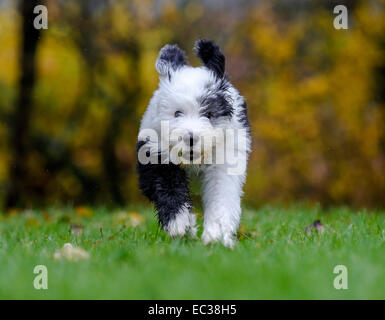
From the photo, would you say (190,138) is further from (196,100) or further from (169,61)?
(169,61)

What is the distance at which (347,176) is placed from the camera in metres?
11.0

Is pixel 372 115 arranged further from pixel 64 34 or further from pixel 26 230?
pixel 26 230

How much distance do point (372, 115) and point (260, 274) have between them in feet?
28.7

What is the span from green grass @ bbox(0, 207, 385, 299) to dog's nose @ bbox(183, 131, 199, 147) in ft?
2.08

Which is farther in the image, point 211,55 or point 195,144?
point 211,55

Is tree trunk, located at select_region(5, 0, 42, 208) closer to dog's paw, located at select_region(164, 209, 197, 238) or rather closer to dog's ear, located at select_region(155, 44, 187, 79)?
Result: dog's ear, located at select_region(155, 44, 187, 79)

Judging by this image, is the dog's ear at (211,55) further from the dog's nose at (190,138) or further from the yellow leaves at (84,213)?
the yellow leaves at (84,213)

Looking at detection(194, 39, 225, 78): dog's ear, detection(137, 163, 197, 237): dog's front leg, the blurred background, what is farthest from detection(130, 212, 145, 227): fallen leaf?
the blurred background

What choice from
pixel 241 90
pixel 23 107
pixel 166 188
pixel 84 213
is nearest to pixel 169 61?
pixel 166 188

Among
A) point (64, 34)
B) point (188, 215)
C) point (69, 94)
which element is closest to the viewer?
point (188, 215)

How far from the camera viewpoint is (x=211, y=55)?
3941 mm

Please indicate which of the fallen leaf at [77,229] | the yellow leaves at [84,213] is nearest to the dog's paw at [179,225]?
the fallen leaf at [77,229]

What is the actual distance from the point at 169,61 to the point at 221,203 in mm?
1039
